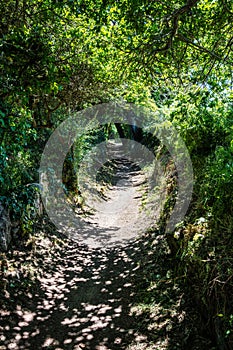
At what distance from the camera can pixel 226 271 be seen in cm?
313

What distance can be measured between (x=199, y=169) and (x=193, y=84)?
1445 mm

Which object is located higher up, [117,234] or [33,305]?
[117,234]

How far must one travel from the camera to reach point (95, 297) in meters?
4.73

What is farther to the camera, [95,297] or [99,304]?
[95,297]

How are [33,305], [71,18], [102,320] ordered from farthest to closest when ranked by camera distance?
1. [71,18]
2. [33,305]
3. [102,320]

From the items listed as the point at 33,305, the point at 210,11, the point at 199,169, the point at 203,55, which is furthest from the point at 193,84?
the point at 33,305

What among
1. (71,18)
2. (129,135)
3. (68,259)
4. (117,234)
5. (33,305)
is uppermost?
(129,135)

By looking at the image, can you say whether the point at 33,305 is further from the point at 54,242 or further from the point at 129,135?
the point at 129,135

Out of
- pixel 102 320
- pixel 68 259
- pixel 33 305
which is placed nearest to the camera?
pixel 102 320

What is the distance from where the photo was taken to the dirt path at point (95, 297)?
361 centimetres

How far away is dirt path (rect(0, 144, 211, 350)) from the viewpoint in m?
3.61

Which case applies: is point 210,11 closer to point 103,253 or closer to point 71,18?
point 71,18

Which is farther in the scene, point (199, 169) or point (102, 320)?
point (199, 169)

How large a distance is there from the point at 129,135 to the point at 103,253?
52.8ft
